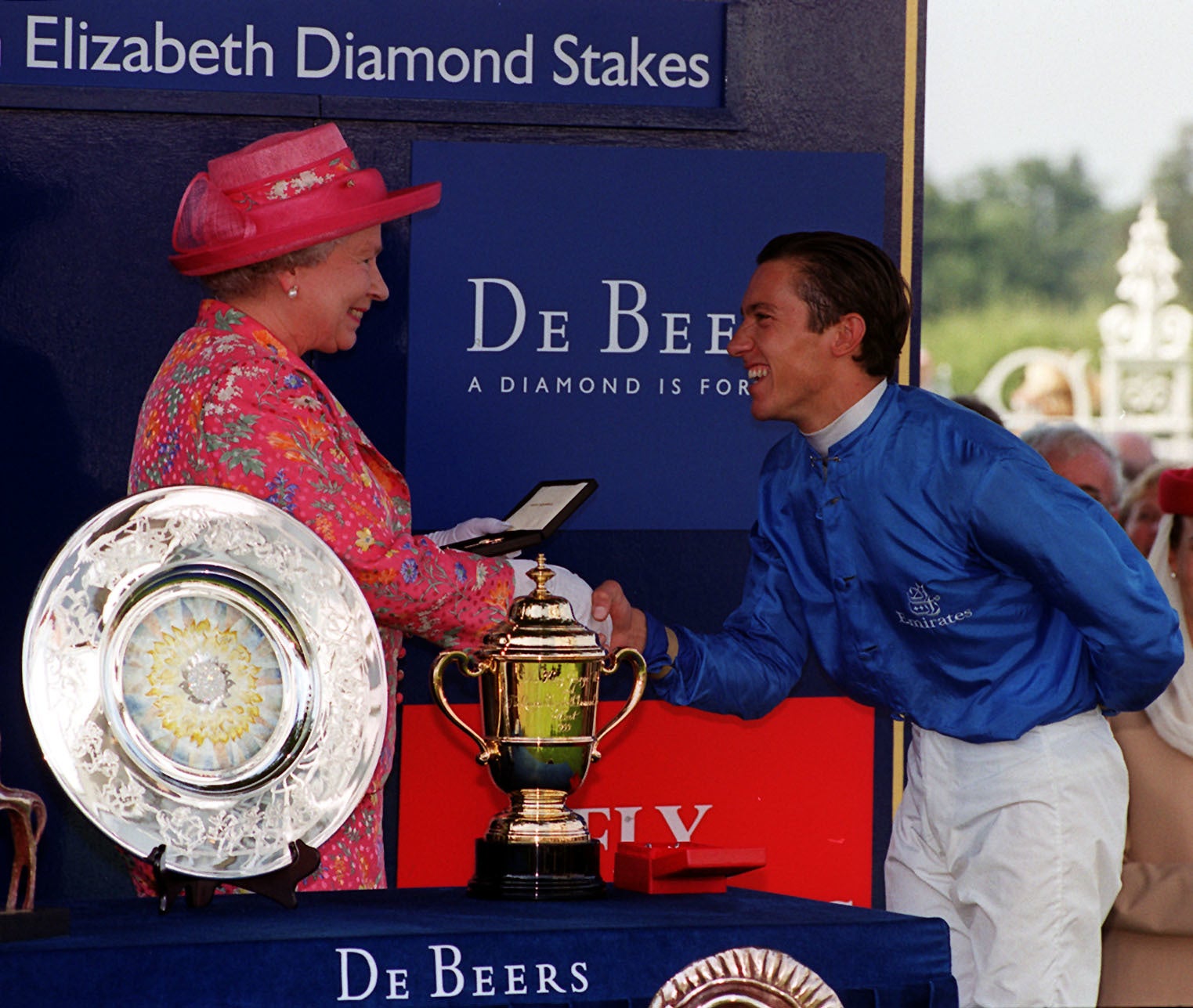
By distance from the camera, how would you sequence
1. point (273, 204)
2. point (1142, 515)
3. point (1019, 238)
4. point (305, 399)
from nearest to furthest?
1. point (305, 399)
2. point (273, 204)
3. point (1142, 515)
4. point (1019, 238)

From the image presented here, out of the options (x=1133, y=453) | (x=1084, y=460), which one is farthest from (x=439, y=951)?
(x=1133, y=453)

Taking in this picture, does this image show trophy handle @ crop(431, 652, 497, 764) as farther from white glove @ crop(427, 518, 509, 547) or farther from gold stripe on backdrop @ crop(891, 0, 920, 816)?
gold stripe on backdrop @ crop(891, 0, 920, 816)

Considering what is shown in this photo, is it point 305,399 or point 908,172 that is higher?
point 908,172

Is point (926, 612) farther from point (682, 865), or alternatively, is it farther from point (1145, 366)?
point (1145, 366)

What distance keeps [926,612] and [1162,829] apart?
0.78m

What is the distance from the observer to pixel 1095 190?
2155 cm

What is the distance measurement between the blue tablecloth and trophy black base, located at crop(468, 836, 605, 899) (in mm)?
26

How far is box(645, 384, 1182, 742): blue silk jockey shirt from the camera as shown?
2688 mm

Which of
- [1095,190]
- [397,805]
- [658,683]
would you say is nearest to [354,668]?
[658,683]

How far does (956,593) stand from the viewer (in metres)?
2.77

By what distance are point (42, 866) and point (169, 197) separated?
46.2 inches

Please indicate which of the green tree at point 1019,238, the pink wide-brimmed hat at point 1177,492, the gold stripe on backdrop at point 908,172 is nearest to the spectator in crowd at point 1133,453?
the gold stripe on backdrop at point 908,172

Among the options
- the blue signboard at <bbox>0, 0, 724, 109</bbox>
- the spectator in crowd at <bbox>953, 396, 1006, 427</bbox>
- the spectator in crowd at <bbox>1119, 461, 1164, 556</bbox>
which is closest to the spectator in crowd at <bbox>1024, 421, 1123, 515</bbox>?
the spectator in crowd at <bbox>1119, 461, 1164, 556</bbox>

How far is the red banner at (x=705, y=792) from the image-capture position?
11.5 ft
